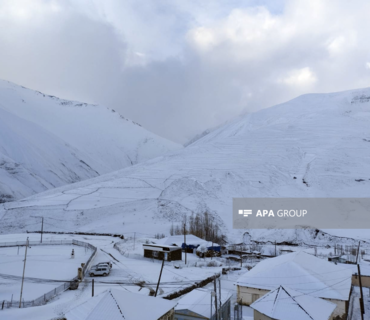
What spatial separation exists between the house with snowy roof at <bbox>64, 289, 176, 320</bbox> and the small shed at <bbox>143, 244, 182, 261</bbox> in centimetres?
1994

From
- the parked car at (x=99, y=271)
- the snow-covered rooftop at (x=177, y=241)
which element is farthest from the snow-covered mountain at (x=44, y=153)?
the parked car at (x=99, y=271)

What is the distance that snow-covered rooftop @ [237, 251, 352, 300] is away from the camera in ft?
61.3

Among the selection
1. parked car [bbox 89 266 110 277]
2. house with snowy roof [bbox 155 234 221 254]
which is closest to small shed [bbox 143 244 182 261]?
house with snowy roof [bbox 155 234 221 254]

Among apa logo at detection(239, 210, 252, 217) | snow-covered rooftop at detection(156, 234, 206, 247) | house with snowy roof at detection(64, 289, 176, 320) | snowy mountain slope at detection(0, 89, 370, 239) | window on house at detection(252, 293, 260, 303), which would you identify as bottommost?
window on house at detection(252, 293, 260, 303)

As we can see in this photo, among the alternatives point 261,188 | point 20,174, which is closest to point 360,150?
point 261,188

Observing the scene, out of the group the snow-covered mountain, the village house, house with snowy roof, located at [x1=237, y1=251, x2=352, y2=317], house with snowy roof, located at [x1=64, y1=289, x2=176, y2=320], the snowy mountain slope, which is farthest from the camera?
the snow-covered mountain

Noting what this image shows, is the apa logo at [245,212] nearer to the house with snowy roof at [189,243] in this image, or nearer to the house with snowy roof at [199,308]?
the house with snowy roof at [189,243]

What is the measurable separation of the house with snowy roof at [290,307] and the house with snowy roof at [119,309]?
5212mm

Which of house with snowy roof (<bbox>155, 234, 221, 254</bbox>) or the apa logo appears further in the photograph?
the apa logo

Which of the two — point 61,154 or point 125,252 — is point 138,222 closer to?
point 125,252

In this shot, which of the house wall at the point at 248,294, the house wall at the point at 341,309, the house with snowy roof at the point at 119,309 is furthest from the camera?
the house wall at the point at 248,294

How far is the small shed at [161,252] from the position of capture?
32.1 m

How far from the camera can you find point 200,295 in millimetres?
16953

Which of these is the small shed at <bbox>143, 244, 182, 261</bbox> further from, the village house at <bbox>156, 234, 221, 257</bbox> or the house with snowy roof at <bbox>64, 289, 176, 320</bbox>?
the house with snowy roof at <bbox>64, 289, 176, 320</bbox>
